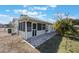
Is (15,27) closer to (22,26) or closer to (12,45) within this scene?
(22,26)

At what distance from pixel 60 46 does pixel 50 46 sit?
0.47 ft

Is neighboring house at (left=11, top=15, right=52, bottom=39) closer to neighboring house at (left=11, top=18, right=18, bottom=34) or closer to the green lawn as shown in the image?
neighboring house at (left=11, top=18, right=18, bottom=34)

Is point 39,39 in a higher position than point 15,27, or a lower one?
lower

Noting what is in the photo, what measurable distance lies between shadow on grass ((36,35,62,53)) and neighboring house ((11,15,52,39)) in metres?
0.16

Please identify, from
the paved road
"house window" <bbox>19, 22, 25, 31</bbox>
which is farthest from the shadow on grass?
Answer: "house window" <bbox>19, 22, 25, 31</bbox>

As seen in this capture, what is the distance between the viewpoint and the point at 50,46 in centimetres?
418

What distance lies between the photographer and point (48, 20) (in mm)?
4199

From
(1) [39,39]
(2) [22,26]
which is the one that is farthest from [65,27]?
(2) [22,26]

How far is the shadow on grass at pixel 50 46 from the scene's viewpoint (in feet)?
13.7

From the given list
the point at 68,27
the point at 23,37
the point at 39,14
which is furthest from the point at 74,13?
the point at 23,37

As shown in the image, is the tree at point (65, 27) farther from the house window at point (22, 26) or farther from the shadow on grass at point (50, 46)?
the house window at point (22, 26)

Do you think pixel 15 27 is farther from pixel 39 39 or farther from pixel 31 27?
pixel 39 39

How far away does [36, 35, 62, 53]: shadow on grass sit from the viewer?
4.16 m
